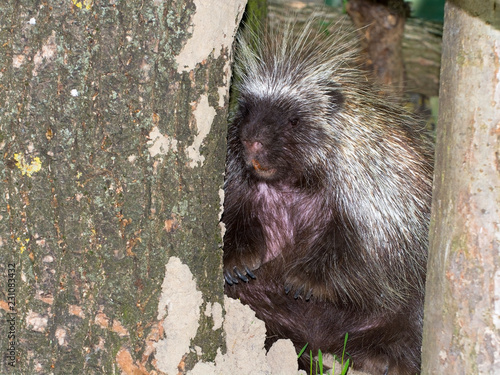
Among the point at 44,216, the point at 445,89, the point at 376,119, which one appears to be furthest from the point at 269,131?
the point at 44,216

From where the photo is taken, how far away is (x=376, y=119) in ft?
8.71

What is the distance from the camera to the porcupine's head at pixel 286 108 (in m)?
2.41

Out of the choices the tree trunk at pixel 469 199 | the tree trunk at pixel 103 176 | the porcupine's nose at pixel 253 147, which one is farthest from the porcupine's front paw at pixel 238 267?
the tree trunk at pixel 469 199

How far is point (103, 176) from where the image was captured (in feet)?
5.34

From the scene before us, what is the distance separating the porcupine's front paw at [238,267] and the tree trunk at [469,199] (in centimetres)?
94

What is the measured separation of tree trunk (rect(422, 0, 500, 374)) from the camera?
5.14 feet

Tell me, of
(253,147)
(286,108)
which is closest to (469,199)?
(253,147)

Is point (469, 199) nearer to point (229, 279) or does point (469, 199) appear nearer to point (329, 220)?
point (329, 220)

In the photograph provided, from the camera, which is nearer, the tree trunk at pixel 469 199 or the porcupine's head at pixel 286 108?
the tree trunk at pixel 469 199

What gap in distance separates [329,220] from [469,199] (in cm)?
102

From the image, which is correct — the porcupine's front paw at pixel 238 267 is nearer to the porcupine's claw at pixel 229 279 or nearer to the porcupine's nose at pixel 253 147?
the porcupine's claw at pixel 229 279

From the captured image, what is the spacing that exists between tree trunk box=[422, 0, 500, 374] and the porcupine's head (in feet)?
2.76

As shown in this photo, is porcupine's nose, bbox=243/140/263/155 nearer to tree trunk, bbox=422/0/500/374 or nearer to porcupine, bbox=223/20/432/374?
porcupine, bbox=223/20/432/374

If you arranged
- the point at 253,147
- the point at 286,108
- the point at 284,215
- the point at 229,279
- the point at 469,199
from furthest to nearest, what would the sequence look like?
1. the point at 284,215
2. the point at 286,108
3. the point at 229,279
4. the point at 253,147
5. the point at 469,199
